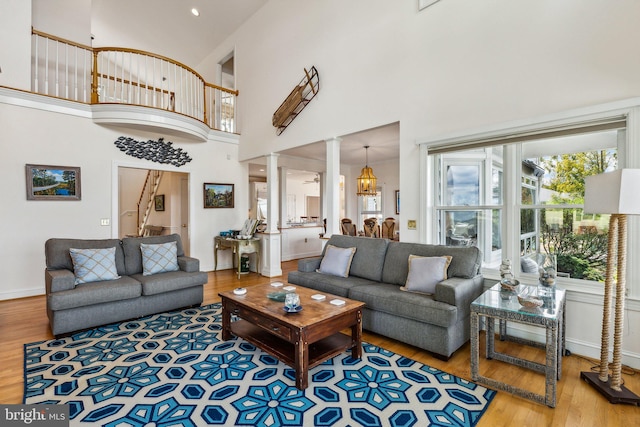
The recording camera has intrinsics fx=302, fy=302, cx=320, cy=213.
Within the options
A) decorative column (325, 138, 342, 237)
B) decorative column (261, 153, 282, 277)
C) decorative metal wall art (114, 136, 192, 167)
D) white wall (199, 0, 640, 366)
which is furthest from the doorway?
decorative column (325, 138, 342, 237)

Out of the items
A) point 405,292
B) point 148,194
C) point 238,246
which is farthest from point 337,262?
point 148,194

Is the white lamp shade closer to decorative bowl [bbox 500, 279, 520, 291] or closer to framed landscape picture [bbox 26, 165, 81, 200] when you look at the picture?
decorative bowl [bbox 500, 279, 520, 291]

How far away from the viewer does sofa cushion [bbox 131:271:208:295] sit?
3.60 meters

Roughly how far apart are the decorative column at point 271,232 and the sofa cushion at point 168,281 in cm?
202

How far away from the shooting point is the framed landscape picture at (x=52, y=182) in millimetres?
4609

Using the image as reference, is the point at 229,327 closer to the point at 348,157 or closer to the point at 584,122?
the point at 584,122

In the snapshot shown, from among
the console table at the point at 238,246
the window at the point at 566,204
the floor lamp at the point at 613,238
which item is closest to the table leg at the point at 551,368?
the floor lamp at the point at 613,238

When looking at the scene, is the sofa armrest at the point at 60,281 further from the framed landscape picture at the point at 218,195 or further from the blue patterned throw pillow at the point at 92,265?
the framed landscape picture at the point at 218,195

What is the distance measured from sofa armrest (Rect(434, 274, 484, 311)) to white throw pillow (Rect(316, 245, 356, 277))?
1.26 meters

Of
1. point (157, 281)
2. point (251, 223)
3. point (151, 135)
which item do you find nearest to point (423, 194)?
point (157, 281)

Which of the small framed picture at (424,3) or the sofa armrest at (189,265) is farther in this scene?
the sofa armrest at (189,265)

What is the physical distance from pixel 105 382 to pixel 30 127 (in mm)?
4450

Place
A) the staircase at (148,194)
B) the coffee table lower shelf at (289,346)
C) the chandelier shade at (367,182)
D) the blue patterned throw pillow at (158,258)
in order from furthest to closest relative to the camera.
Result: the staircase at (148,194), the chandelier shade at (367,182), the blue patterned throw pillow at (158,258), the coffee table lower shelf at (289,346)

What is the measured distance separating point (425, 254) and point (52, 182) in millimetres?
5657
